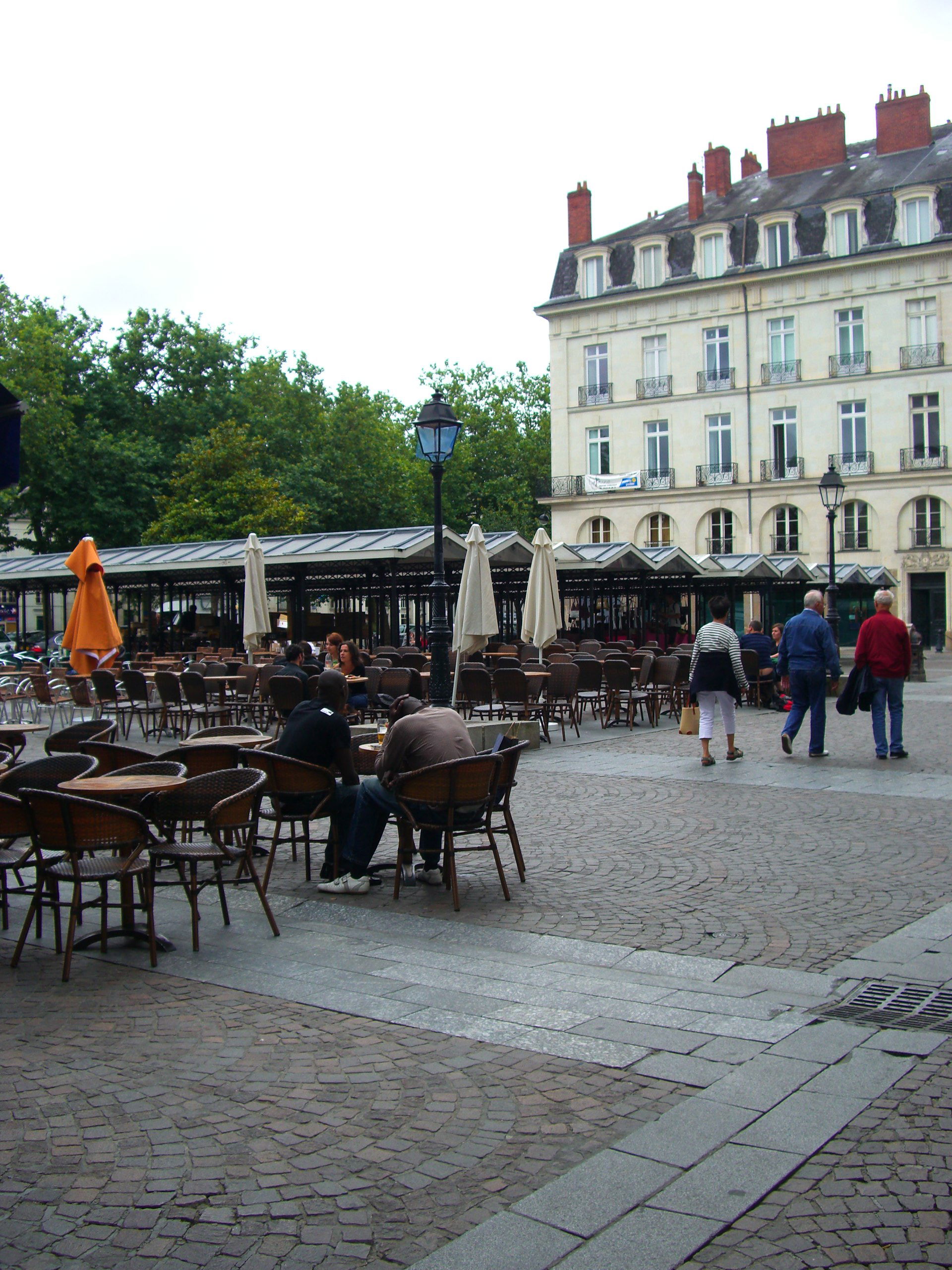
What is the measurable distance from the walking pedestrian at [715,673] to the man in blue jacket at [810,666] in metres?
0.67

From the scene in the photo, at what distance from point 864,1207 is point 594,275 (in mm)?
50170

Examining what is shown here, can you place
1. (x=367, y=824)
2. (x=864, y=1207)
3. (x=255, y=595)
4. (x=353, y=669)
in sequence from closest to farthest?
(x=864, y=1207) → (x=367, y=824) → (x=353, y=669) → (x=255, y=595)

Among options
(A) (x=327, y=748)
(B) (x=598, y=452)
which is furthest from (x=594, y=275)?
(A) (x=327, y=748)

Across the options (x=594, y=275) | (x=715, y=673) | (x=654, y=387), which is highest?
(x=594, y=275)

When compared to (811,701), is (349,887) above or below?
below

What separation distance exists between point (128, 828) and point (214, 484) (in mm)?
36938

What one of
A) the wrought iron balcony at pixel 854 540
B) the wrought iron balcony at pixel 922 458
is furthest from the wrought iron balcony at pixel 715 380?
the wrought iron balcony at pixel 854 540

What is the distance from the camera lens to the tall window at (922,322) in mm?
43344

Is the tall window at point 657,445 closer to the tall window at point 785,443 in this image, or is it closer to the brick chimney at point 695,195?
the tall window at point 785,443

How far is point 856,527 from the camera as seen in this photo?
45.0 meters

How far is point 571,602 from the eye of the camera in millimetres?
→ 41219

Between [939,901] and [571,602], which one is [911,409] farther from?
[939,901]

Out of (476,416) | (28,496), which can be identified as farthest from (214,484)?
(476,416)

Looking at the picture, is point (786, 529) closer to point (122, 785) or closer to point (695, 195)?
point (695, 195)
